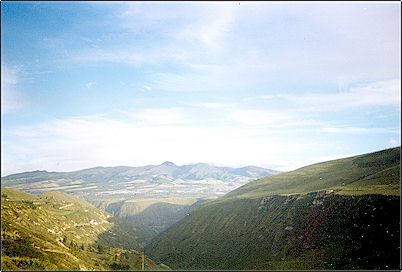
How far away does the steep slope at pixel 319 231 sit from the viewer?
102188 mm

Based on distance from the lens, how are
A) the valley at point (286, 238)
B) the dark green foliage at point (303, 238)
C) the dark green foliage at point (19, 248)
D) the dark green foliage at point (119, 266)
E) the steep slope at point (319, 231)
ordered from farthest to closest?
the steep slope at point (319, 231)
the dark green foliage at point (303, 238)
the dark green foliage at point (119, 266)
the valley at point (286, 238)
the dark green foliage at point (19, 248)

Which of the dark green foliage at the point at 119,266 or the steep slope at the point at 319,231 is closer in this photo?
the dark green foliage at the point at 119,266

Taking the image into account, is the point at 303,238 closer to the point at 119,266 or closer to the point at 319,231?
the point at 319,231

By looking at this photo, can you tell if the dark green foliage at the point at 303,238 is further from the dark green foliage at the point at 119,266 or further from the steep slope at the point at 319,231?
the dark green foliage at the point at 119,266

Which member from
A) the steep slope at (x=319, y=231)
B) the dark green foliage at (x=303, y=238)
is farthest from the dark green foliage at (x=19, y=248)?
the steep slope at (x=319, y=231)

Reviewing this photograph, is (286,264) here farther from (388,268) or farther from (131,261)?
(131,261)

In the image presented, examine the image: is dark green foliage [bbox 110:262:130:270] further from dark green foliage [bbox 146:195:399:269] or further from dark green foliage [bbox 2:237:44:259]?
dark green foliage [bbox 146:195:399:269]

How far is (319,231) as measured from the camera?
12775 centimetres

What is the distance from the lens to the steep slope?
335ft

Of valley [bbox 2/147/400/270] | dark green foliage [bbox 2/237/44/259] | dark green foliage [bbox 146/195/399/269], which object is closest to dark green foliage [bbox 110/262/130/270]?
valley [bbox 2/147/400/270]

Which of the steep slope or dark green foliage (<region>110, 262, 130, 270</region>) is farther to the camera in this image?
the steep slope

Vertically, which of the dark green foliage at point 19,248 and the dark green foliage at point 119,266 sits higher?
the dark green foliage at point 19,248

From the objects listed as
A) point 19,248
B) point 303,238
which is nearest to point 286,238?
point 303,238

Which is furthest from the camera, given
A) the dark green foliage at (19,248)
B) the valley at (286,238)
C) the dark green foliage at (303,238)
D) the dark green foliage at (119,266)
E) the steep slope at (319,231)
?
the steep slope at (319,231)
